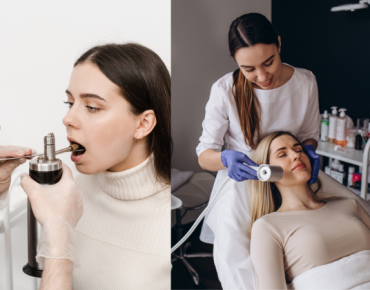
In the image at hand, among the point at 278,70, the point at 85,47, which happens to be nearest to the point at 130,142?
the point at 85,47

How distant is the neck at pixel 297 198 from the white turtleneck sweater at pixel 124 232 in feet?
1.37

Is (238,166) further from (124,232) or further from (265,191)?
(124,232)

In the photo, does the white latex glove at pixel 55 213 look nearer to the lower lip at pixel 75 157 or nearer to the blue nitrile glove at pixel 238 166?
the lower lip at pixel 75 157

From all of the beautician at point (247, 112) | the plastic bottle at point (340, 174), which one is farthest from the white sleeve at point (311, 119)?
the plastic bottle at point (340, 174)

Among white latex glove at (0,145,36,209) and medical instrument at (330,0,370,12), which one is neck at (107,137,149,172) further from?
medical instrument at (330,0,370,12)

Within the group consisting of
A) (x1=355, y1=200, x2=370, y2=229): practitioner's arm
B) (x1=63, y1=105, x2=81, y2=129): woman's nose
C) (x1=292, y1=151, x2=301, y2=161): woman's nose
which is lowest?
(x1=355, y1=200, x2=370, y2=229): practitioner's arm

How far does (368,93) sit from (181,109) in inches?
20.5

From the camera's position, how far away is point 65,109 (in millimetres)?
1278

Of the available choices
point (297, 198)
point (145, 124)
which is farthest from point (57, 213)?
point (297, 198)

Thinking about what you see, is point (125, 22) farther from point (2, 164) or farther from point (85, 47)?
point (2, 164)

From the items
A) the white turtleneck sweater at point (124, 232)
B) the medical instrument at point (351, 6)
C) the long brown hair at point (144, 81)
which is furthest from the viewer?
the white turtleneck sweater at point (124, 232)

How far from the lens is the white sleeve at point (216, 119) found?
1.04 meters

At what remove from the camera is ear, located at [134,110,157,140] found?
119 cm

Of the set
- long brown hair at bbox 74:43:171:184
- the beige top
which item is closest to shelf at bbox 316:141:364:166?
the beige top
